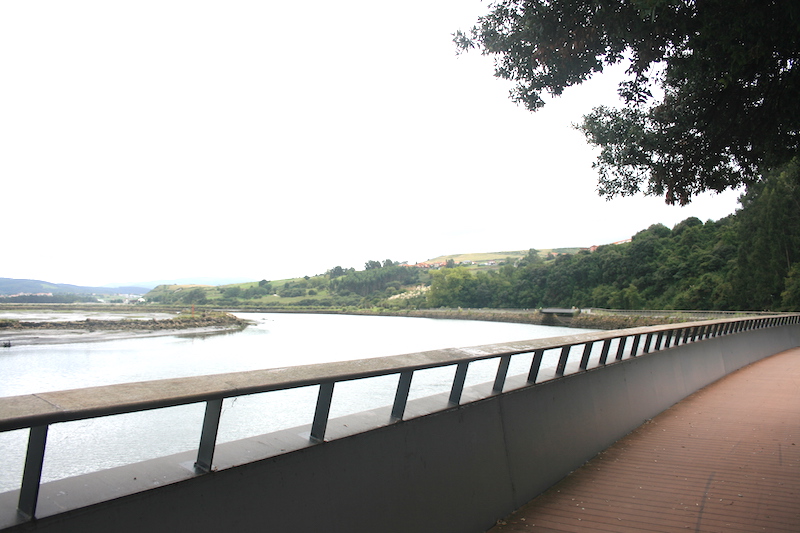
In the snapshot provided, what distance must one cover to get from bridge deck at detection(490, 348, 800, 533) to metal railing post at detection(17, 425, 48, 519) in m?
3.32

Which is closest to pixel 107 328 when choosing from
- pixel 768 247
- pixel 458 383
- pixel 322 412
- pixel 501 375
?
pixel 501 375

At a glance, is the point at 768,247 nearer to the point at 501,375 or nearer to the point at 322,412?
the point at 501,375

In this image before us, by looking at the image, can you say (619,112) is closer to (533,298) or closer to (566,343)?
(566,343)

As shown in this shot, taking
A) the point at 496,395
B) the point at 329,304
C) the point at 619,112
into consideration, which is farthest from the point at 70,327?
the point at 329,304

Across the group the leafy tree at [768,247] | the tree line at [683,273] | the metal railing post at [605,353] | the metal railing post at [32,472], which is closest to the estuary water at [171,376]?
the metal railing post at [32,472]

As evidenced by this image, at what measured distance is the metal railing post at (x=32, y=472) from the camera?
1822 millimetres

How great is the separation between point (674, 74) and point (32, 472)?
367 inches

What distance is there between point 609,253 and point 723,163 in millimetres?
95459

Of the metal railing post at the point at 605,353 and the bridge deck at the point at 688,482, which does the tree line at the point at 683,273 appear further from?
the metal railing post at the point at 605,353

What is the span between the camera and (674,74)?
8.59m

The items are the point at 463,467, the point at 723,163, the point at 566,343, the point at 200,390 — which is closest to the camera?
the point at 200,390

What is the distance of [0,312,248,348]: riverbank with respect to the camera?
23.4 meters

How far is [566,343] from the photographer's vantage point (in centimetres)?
536

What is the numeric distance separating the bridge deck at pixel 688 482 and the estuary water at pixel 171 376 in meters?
1.55
